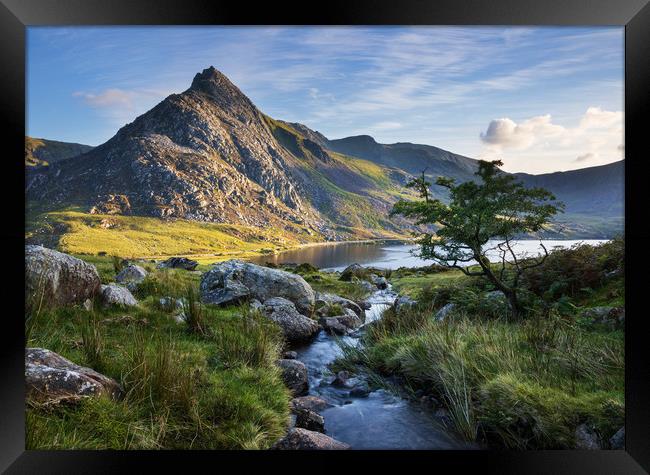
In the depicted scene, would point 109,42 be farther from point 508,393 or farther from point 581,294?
point 581,294

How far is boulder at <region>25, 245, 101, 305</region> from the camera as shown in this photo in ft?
13.0

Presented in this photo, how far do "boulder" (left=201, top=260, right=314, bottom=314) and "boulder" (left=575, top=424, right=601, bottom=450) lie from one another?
5493 mm

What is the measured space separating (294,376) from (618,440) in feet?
9.43

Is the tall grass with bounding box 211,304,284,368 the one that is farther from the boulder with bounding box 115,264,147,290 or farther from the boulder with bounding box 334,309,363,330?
the boulder with bounding box 115,264,147,290

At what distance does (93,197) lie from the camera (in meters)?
61.3

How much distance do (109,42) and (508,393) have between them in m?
6.56

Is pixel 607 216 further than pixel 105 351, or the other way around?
pixel 607 216

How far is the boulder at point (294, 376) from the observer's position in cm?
406

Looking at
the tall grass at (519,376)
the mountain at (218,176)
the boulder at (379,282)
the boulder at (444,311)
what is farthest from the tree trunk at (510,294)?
the mountain at (218,176)

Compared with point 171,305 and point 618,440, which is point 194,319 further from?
point 618,440

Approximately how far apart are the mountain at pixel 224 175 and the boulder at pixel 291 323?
93.3 feet
